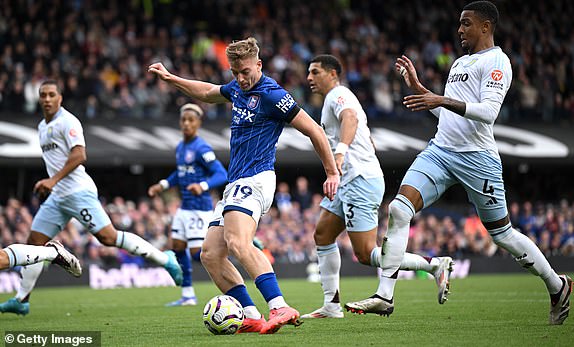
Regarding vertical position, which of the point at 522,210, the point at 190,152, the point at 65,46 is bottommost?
the point at 522,210

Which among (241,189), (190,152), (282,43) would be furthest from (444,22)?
(241,189)

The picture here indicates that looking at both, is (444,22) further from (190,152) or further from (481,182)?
(481,182)

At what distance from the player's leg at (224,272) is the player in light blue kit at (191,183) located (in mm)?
4918

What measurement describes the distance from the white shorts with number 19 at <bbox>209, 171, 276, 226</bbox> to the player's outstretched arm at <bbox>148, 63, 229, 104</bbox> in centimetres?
97

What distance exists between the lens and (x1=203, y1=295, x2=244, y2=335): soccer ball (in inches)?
309

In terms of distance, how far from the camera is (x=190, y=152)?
13281 mm

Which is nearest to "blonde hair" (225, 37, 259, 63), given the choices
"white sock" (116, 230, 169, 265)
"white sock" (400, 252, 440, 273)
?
"white sock" (400, 252, 440, 273)

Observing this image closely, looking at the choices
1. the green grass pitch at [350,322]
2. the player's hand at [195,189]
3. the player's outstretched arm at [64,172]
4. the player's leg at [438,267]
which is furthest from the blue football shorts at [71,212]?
the player's leg at [438,267]

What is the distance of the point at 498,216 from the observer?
8.45 meters

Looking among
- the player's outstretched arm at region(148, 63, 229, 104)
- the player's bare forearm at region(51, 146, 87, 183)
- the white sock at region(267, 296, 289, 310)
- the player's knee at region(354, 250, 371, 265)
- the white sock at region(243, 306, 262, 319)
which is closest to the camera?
the white sock at region(267, 296, 289, 310)

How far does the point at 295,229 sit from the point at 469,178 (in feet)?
46.0

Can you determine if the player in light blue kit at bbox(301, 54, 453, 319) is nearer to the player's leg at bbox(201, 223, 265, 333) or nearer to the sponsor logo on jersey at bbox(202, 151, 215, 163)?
the player's leg at bbox(201, 223, 265, 333)

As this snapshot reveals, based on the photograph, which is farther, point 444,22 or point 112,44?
point 444,22

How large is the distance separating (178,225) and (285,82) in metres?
11.8
